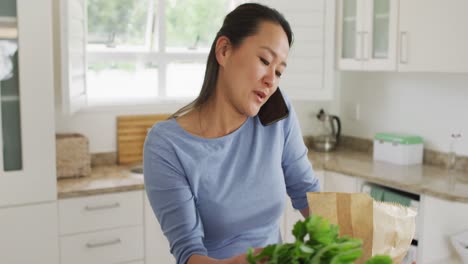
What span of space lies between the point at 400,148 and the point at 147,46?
163 cm

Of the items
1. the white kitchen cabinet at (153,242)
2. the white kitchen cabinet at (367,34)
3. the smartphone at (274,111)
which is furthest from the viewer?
the white kitchen cabinet at (367,34)

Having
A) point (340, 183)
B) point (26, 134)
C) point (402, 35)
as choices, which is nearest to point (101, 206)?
point (26, 134)

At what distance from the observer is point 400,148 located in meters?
3.28

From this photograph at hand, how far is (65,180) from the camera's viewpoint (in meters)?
2.97

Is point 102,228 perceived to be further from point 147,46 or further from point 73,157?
point 147,46

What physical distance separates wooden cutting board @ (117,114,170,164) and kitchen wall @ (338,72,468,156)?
4.45ft

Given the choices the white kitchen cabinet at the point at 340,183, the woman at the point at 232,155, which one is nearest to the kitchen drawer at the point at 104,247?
the white kitchen cabinet at the point at 340,183

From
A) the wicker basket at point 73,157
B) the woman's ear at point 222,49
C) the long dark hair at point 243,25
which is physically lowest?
the wicker basket at point 73,157

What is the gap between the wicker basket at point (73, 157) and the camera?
3.02 metres

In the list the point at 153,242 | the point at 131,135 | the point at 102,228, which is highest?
the point at 131,135

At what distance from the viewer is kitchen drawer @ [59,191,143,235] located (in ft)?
9.07

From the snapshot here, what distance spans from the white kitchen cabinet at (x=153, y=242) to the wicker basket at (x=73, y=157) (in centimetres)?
42

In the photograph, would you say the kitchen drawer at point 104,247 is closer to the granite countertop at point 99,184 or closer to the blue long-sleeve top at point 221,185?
the granite countertop at point 99,184

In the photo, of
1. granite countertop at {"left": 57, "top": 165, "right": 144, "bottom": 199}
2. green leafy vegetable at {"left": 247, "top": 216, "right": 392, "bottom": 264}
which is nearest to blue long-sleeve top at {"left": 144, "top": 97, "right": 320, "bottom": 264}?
green leafy vegetable at {"left": 247, "top": 216, "right": 392, "bottom": 264}
